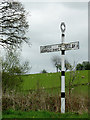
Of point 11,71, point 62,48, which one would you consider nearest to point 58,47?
point 62,48

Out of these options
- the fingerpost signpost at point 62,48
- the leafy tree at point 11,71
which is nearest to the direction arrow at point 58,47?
the fingerpost signpost at point 62,48

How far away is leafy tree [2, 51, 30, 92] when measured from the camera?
14655 mm

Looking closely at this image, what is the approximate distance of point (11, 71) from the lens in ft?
49.5

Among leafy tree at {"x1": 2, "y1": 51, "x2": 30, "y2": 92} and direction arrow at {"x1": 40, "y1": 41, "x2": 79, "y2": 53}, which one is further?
leafy tree at {"x1": 2, "y1": 51, "x2": 30, "y2": 92}

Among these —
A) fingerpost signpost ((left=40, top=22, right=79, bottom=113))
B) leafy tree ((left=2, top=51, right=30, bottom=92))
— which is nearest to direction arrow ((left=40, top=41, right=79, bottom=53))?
fingerpost signpost ((left=40, top=22, right=79, bottom=113))

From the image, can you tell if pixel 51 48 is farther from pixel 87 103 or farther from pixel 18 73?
pixel 18 73

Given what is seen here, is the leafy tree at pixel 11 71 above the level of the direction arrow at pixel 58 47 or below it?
below

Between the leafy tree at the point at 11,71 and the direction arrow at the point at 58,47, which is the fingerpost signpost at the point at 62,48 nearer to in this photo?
the direction arrow at the point at 58,47

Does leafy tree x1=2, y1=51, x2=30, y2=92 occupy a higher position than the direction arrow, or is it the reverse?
the direction arrow

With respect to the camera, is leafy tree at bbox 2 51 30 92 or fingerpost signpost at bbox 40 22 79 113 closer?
fingerpost signpost at bbox 40 22 79 113

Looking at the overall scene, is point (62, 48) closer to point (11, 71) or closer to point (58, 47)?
point (58, 47)

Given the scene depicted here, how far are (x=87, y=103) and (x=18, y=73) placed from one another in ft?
24.6

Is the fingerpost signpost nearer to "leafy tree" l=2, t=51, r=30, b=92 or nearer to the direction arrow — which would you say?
the direction arrow

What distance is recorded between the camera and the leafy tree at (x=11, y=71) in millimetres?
14655
